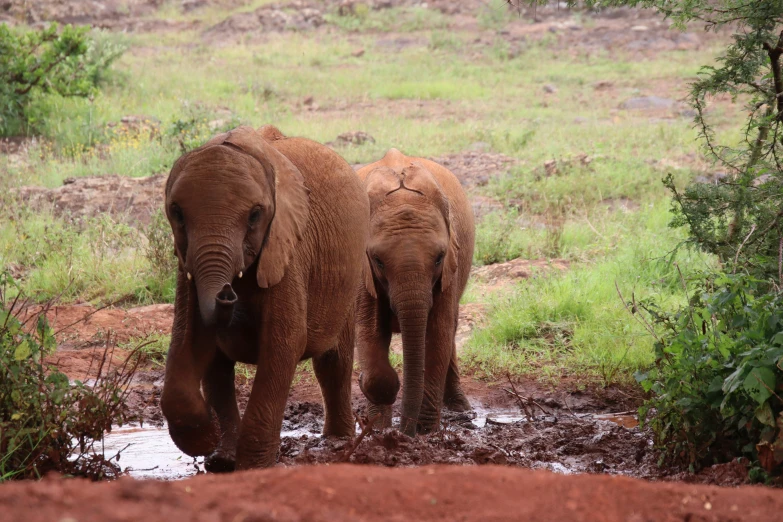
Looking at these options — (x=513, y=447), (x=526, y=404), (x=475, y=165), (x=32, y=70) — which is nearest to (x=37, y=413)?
(x=513, y=447)

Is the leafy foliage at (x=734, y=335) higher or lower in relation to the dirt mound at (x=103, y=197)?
higher

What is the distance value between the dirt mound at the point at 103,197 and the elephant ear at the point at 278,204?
7.74m

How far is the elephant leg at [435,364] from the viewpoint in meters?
7.13

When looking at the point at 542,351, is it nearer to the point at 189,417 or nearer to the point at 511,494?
the point at 189,417

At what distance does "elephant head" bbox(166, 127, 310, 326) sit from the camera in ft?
15.3

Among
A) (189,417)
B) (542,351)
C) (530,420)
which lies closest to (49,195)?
(542,351)

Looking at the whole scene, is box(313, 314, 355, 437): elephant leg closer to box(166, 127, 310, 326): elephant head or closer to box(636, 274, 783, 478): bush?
box(166, 127, 310, 326): elephant head

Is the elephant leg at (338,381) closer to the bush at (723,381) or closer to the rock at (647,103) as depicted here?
the bush at (723,381)

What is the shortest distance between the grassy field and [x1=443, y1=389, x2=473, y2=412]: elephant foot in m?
0.82

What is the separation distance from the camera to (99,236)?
11984 millimetres

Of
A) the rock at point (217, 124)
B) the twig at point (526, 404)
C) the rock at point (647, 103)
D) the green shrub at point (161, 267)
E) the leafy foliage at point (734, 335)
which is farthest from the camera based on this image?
the rock at point (647, 103)

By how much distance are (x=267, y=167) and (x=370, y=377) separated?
209 cm

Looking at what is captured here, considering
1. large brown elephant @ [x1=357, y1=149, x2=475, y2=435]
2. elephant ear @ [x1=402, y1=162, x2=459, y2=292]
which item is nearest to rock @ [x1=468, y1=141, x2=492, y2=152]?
large brown elephant @ [x1=357, y1=149, x2=475, y2=435]

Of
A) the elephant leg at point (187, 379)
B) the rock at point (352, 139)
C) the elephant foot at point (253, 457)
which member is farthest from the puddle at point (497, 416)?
the rock at point (352, 139)
